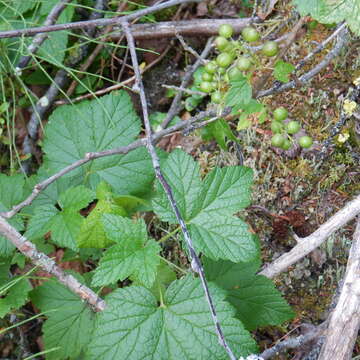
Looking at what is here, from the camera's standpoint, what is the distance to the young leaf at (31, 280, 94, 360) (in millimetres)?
1729

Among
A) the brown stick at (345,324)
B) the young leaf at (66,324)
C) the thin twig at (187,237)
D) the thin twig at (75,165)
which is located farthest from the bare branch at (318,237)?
the young leaf at (66,324)

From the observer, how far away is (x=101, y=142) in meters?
1.87

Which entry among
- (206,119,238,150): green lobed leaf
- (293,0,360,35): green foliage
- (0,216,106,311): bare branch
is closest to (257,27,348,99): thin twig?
(206,119,238,150): green lobed leaf

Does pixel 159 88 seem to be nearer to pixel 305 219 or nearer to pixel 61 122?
pixel 61 122

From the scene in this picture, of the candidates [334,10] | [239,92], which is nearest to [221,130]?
[239,92]

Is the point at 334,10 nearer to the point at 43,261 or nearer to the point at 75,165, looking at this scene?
the point at 75,165

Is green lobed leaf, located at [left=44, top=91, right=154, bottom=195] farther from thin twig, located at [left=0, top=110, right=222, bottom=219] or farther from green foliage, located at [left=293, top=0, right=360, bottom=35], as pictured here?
green foliage, located at [left=293, top=0, right=360, bottom=35]

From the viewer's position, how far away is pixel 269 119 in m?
2.23

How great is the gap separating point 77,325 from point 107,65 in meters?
1.45

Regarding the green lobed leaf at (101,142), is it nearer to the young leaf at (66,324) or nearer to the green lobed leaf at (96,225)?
the green lobed leaf at (96,225)

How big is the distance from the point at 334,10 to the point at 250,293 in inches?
37.6

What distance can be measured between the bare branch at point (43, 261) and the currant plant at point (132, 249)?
0.30 ft

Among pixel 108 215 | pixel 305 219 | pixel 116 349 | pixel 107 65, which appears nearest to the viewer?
pixel 116 349

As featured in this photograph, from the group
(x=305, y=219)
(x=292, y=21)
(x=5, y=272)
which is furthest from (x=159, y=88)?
(x=5, y=272)
